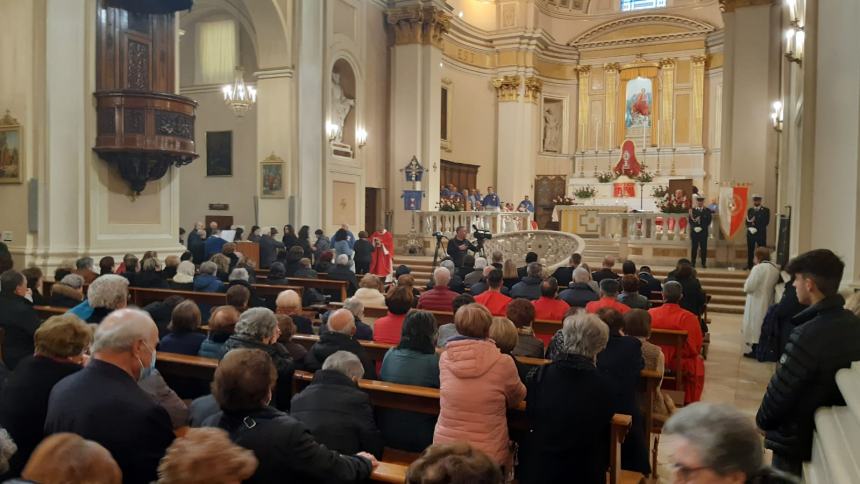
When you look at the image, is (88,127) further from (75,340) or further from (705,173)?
(705,173)

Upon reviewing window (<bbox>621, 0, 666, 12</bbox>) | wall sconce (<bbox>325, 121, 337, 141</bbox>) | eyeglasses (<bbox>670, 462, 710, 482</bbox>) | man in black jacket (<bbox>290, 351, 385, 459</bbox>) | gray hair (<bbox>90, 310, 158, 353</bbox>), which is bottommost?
man in black jacket (<bbox>290, 351, 385, 459</bbox>)

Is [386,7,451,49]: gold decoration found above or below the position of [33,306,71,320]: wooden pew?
above

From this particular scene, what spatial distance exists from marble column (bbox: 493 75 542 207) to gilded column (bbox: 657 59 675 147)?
444cm

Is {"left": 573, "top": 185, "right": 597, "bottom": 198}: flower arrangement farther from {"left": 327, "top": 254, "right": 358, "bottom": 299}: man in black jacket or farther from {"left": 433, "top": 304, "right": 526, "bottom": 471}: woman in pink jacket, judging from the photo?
{"left": 433, "top": 304, "right": 526, "bottom": 471}: woman in pink jacket

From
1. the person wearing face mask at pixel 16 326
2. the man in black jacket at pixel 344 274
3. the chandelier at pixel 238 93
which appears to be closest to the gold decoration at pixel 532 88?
the chandelier at pixel 238 93

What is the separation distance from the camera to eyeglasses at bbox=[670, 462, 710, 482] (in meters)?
1.73

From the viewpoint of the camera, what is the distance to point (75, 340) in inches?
121

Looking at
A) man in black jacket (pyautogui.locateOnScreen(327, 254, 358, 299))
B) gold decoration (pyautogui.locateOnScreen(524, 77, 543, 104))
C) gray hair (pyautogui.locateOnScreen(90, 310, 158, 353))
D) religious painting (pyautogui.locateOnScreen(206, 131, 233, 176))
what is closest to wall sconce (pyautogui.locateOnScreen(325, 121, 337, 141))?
religious painting (pyautogui.locateOnScreen(206, 131, 233, 176))

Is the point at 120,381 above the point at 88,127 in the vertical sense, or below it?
below

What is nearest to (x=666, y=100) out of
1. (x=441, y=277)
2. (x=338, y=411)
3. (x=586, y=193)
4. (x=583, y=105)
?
(x=583, y=105)

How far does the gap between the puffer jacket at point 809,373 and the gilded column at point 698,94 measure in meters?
21.9

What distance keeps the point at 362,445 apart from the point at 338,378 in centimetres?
34

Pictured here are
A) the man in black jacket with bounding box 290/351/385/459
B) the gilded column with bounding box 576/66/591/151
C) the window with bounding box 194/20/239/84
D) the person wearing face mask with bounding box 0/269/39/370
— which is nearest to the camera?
the man in black jacket with bounding box 290/351/385/459

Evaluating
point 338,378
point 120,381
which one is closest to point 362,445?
point 338,378
